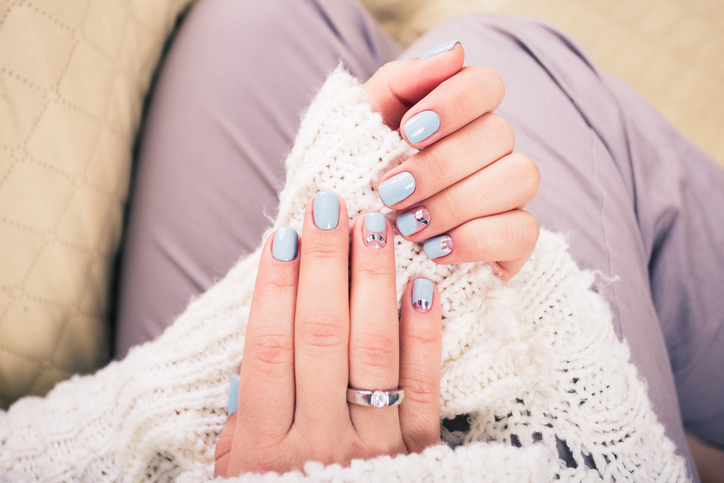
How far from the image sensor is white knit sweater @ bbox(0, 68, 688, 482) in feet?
1.62

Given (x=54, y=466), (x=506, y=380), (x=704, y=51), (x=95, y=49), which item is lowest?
(x=54, y=466)

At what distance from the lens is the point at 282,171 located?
75 cm

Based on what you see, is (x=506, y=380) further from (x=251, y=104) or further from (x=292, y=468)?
(x=251, y=104)

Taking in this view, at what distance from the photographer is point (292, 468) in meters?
0.46

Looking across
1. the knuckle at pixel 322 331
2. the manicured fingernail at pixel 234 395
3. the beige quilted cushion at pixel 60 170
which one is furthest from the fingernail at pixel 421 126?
the beige quilted cushion at pixel 60 170

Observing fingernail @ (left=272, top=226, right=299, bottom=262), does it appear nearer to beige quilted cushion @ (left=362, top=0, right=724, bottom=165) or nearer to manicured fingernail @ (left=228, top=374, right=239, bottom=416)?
manicured fingernail @ (left=228, top=374, right=239, bottom=416)

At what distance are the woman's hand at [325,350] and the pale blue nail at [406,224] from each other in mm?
17

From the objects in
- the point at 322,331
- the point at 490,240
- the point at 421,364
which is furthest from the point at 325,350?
the point at 490,240

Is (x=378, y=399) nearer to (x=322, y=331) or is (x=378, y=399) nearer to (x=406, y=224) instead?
(x=322, y=331)

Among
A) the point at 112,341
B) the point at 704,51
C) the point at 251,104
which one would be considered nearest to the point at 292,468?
the point at 112,341

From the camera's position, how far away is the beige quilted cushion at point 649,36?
3.89 ft

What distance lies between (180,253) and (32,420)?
1.09ft

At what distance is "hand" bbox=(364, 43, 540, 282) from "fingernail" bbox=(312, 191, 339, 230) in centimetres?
6

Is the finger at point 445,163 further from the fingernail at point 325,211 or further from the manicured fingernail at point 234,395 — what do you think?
the manicured fingernail at point 234,395
